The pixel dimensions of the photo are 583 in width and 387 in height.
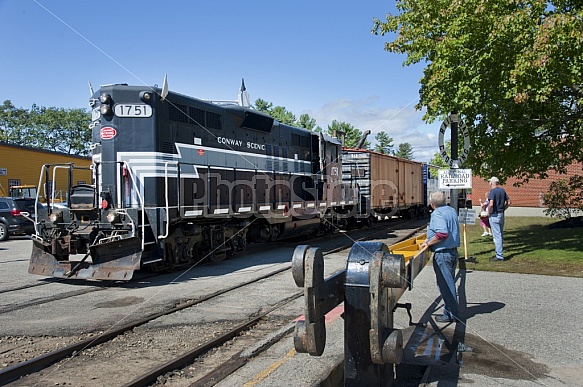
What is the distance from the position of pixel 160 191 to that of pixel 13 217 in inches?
496

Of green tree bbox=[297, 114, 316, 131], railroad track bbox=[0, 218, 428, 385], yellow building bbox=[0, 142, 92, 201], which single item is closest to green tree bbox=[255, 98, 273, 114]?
green tree bbox=[297, 114, 316, 131]

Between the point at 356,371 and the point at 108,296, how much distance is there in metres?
6.11

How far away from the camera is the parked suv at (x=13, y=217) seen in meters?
19.2

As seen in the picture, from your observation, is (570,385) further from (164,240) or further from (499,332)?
(164,240)

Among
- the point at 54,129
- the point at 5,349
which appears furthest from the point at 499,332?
the point at 54,129

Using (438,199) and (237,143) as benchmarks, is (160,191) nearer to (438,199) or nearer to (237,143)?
(237,143)

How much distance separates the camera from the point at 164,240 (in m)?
9.95

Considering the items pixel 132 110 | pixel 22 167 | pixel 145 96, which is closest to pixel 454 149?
pixel 145 96

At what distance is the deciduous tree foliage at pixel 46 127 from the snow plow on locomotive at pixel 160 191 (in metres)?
59.3

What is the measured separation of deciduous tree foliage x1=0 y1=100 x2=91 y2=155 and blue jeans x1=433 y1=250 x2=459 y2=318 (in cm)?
6688

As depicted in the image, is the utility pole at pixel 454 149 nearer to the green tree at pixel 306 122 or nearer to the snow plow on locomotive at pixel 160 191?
the snow plow on locomotive at pixel 160 191

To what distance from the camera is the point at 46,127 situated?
6650 cm

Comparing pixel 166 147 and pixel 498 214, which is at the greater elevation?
pixel 166 147

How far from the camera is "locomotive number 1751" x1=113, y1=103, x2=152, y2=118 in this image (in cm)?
1016
